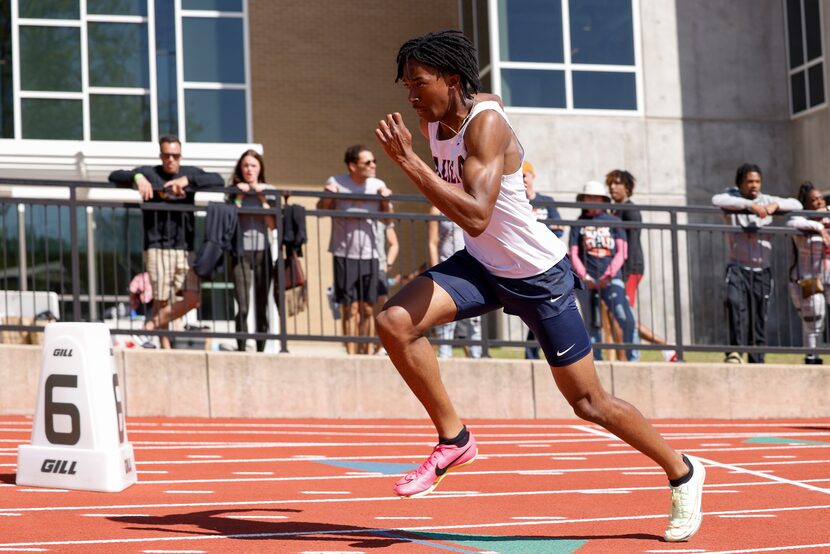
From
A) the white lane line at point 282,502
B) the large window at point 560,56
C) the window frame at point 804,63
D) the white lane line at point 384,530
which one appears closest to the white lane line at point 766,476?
the white lane line at point 282,502

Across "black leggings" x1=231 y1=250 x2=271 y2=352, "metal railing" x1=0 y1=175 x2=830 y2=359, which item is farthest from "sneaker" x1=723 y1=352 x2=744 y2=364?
"black leggings" x1=231 y1=250 x2=271 y2=352

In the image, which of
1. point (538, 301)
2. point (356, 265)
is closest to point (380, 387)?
point (356, 265)

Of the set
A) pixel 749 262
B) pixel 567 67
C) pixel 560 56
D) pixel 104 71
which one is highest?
pixel 104 71

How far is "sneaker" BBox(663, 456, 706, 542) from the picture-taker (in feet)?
18.2

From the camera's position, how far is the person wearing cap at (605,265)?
40.4 feet

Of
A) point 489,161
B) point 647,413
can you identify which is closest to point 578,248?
point 647,413

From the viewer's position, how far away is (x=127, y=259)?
11.5 meters

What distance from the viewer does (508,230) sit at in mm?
5527

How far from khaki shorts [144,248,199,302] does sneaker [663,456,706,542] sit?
6.60 meters

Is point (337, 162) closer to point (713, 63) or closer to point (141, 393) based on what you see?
point (713, 63)

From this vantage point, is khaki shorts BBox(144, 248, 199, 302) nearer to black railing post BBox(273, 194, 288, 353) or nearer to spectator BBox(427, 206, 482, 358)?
black railing post BBox(273, 194, 288, 353)

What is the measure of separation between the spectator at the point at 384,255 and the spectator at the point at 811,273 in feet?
13.0

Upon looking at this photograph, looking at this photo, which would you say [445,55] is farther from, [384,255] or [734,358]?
[734,358]

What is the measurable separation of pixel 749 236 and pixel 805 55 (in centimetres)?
1236
